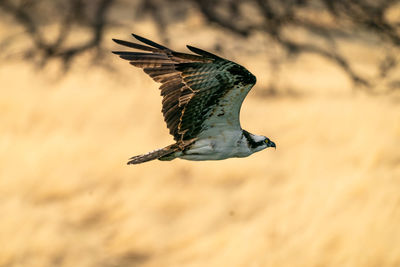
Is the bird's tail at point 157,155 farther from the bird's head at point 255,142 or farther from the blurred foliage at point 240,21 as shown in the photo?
the blurred foliage at point 240,21

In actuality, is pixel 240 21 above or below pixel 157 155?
above

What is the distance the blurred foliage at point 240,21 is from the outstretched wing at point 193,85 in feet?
18.0

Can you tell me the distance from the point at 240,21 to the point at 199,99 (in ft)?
19.8

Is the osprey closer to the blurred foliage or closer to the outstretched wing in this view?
the outstretched wing

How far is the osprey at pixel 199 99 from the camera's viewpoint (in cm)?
543

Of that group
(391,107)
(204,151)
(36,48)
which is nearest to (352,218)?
(391,107)

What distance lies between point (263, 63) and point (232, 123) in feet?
17.7

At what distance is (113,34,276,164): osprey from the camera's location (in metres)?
5.43

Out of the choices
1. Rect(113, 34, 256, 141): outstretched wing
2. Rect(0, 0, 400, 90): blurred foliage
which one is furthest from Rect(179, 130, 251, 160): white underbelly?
Rect(0, 0, 400, 90): blurred foliage

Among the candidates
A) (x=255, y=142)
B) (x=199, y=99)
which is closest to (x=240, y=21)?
(x=255, y=142)

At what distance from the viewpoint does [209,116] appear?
5.95 meters

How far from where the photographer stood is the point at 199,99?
5707 millimetres

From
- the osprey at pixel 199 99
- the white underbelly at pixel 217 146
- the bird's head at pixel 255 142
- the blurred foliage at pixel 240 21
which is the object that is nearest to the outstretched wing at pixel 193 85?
the osprey at pixel 199 99

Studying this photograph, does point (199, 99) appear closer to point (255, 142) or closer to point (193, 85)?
point (193, 85)
